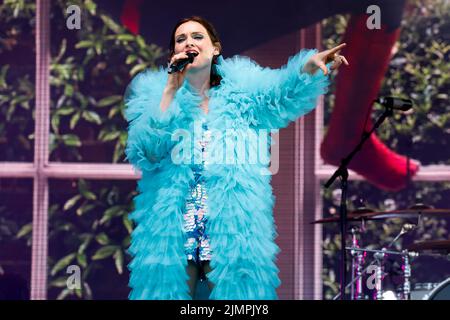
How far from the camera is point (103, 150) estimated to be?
4363mm

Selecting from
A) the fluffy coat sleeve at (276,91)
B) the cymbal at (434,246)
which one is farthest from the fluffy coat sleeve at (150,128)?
the cymbal at (434,246)

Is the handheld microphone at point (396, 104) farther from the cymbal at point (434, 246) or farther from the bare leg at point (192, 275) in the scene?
the bare leg at point (192, 275)

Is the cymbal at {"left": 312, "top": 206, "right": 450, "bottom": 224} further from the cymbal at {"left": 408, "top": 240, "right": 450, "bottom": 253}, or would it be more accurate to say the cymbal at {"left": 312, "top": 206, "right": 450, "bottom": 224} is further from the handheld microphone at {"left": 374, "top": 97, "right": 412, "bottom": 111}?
the handheld microphone at {"left": 374, "top": 97, "right": 412, "bottom": 111}

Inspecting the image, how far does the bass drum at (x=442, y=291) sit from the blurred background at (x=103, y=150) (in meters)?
0.30

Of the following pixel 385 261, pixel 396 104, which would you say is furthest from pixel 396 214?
pixel 396 104

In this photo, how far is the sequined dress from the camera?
2.80m

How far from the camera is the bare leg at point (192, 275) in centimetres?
283

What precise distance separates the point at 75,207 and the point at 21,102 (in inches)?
21.7

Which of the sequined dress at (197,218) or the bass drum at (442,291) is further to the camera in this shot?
the bass drum at (442,291)

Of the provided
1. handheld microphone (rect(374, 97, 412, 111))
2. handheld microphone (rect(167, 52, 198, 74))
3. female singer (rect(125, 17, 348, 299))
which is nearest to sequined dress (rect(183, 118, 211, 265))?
female singer (rect(125, 17, 348, 299))

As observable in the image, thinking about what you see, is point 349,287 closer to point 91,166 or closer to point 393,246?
point 393,246

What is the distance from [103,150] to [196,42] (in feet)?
5.19

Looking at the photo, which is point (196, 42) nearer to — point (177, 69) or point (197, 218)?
point (177, 69)

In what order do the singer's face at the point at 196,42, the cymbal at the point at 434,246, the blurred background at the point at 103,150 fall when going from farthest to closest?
1. the blurred background at the point at 103,150
2. the cymbal at the point at 434,246
3. the singer's face at the point at 196,42
